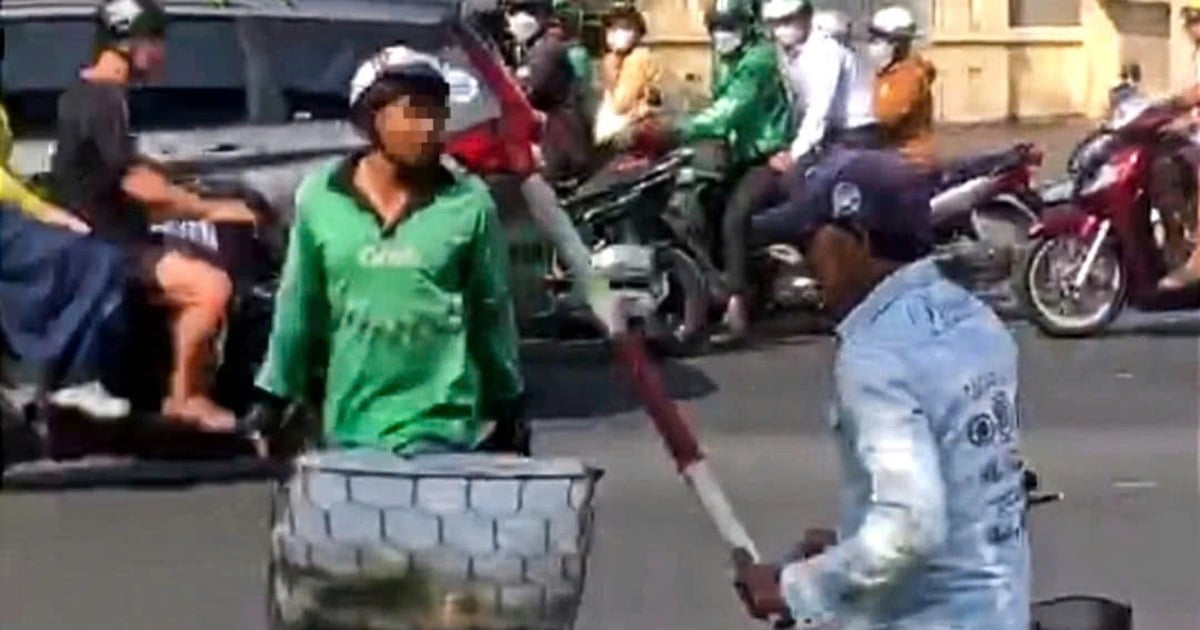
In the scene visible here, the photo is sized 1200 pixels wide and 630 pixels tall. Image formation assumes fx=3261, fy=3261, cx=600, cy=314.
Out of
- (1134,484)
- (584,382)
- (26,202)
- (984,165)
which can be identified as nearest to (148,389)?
(26,202)

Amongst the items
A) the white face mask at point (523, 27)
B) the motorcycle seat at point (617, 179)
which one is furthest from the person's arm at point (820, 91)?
the white face mask at point (523, 27)

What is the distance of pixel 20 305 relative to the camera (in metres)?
11.3

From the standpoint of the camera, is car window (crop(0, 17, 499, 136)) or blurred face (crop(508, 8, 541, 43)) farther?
blurred face (crop(508, 8, 541, 43))

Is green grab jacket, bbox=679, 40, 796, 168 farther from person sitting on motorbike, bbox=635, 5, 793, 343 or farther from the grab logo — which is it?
the grab logo

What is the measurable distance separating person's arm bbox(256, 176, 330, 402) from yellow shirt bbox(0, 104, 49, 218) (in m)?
5.49

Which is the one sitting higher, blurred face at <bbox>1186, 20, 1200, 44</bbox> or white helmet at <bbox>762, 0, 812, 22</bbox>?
white helmet at <bbox>762, 0, 812, 22</bbox>

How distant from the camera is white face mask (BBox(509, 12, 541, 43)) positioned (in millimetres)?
17641

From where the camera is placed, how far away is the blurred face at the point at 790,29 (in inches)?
618

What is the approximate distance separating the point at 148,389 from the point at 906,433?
7.30 m

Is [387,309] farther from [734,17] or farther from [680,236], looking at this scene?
[734,17]

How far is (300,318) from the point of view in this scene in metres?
5.84

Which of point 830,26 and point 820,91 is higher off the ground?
point 830,26

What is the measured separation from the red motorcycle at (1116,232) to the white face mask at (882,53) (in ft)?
3.46

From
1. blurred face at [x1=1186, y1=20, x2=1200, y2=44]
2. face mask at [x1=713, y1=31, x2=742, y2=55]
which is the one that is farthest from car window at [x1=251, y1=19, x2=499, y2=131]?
blurred face at [x1=1186, y1=20, x2=1200, y2=44]
